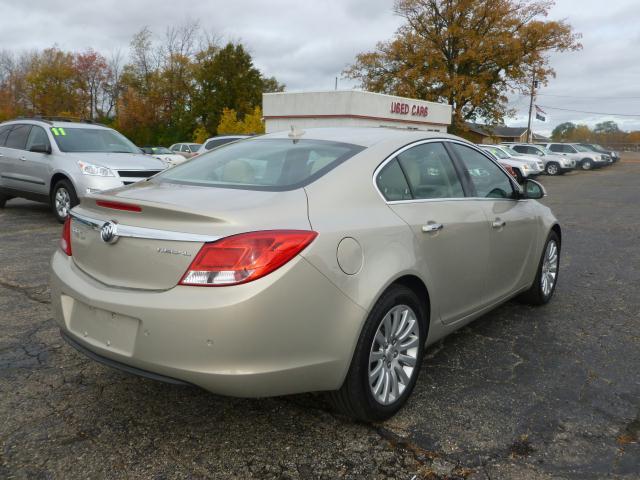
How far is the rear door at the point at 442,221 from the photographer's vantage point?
310cm

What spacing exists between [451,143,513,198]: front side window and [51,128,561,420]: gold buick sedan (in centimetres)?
41

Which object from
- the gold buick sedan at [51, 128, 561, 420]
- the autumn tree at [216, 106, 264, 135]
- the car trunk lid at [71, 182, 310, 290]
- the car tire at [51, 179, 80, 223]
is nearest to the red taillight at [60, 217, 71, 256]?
the gold buick sedan at [51, 128, 561, 420]

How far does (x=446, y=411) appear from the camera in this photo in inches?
118

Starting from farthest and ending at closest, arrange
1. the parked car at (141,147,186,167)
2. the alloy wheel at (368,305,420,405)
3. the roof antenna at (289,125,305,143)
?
the parked car at (141,147,186,167), the roof antenna at (289,125,305,143), the alloy wheel at (368,305,420,405)

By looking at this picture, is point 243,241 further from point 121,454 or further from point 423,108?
point 423,108

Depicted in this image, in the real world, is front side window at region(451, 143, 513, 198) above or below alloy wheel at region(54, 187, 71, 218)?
above

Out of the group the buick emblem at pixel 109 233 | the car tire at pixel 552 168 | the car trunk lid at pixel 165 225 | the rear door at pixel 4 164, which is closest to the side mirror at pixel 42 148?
A: the rear door at pixel 4 164

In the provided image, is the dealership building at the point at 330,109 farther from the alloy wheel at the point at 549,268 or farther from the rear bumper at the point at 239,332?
the rear bumper at the point at 239,332

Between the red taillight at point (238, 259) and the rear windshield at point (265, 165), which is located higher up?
the rear windshield at point (265, 165)

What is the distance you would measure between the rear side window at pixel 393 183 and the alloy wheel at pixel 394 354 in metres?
0.61

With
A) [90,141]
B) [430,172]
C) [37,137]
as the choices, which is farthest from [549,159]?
[430,172]

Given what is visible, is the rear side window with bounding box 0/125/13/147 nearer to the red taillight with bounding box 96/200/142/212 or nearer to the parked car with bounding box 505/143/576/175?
the red taillight with bounding box 96/200/142/212

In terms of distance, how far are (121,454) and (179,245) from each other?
997mm

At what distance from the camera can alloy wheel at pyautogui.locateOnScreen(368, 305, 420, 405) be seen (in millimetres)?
2789
